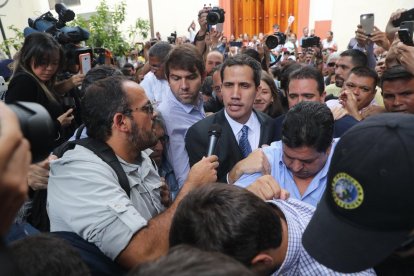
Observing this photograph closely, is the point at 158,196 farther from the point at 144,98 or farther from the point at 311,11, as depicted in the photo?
the point at 311,11

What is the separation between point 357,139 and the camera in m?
1.00

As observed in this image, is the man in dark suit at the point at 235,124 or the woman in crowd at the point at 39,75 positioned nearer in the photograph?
the man in dark suit at the point at 235,124

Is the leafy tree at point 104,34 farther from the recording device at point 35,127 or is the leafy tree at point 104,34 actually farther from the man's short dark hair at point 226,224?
the recording device at point 35,127

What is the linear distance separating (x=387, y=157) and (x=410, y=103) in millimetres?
2034

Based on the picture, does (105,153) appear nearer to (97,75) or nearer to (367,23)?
(97,75)

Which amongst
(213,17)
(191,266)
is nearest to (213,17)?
(213,17)

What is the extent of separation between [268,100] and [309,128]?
Result: 164 centimetres

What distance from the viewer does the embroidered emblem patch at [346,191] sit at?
958 millimetres

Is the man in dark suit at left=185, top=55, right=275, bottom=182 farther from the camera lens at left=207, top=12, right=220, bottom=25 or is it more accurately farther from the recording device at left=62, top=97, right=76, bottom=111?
the camera lens at left=207, top=12, right=220, bottom=25

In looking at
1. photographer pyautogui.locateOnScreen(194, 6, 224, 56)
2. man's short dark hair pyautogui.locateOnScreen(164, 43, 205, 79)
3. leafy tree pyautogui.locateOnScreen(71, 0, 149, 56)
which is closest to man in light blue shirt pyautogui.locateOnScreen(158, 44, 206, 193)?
man's short dark hair pyautogui.locateOnScreen(164, 43, 205, 79)

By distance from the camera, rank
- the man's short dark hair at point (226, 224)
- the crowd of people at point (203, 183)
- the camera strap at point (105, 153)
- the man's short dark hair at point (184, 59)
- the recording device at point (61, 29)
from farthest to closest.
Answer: the recording device at point (61, 29) < the man's short dark hair at point (184, 59) < the camera strap at point (105, 153) < the man's short dark hair at point (226, 224) < the crowd of people at point (203, 183)

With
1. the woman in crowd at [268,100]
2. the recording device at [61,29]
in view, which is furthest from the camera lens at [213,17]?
the recording device at [61,29]

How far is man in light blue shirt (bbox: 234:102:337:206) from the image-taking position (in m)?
1.86

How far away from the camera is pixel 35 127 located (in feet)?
2.31
